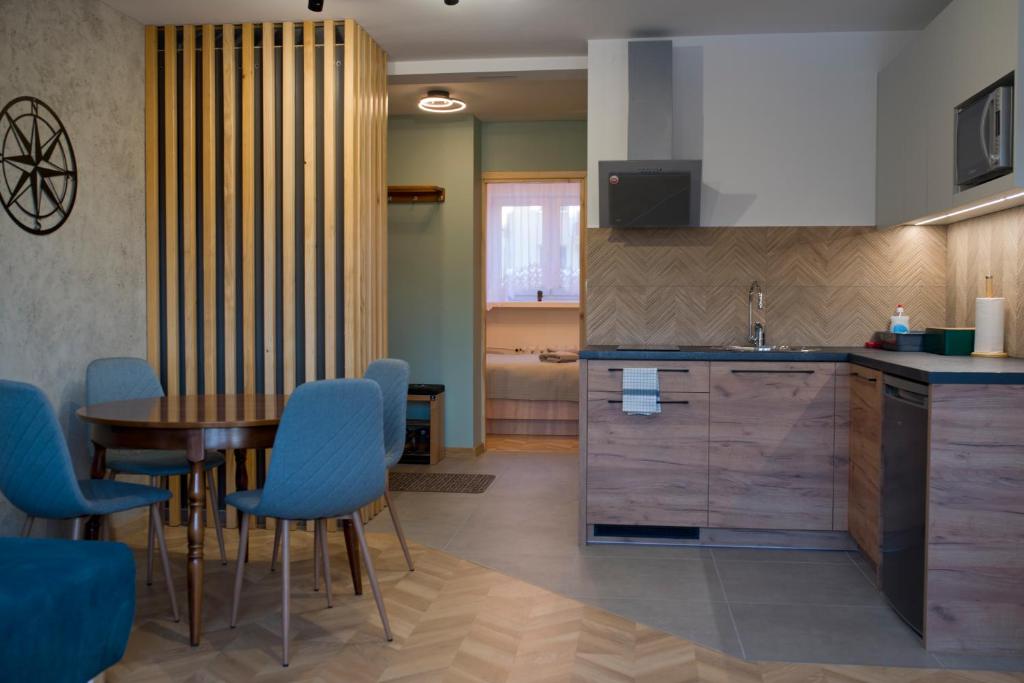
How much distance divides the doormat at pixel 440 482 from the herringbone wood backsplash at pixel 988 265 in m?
2.87

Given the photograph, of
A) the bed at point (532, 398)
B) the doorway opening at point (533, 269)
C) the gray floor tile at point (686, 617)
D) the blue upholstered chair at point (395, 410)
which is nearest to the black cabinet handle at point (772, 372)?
the gray floor tile at point (686, 617)

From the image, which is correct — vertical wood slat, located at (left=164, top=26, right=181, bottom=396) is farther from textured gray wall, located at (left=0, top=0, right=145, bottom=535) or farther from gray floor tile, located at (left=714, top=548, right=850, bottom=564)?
gray floor tile, located at (left=714, top=548, right=850, bottom=564)

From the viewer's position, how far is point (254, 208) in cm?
460

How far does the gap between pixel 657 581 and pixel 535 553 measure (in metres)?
0.64

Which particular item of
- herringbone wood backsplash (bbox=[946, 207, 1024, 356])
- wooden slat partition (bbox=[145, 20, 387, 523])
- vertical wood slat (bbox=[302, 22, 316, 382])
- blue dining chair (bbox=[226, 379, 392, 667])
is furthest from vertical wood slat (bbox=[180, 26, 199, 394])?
herringbone wood backsplash (bbox=[946, 207, 1024, 356])

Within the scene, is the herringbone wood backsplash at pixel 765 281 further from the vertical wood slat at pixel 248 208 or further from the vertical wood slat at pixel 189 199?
the vertical wood slat at pixel 189 199

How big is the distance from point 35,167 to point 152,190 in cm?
85

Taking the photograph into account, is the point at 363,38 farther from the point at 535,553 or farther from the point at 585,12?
the point at 535,553

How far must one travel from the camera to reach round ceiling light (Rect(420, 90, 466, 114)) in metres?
5.93

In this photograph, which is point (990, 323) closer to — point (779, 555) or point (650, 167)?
point (779, 555)

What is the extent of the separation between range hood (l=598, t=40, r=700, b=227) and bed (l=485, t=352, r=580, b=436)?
294 centimetres

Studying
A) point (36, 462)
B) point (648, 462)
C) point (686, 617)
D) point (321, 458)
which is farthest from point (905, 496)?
point (36, 462)

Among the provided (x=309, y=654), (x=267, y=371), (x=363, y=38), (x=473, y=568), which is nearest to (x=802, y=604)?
(x=473, y=568)

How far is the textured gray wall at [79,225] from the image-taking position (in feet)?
12.1
